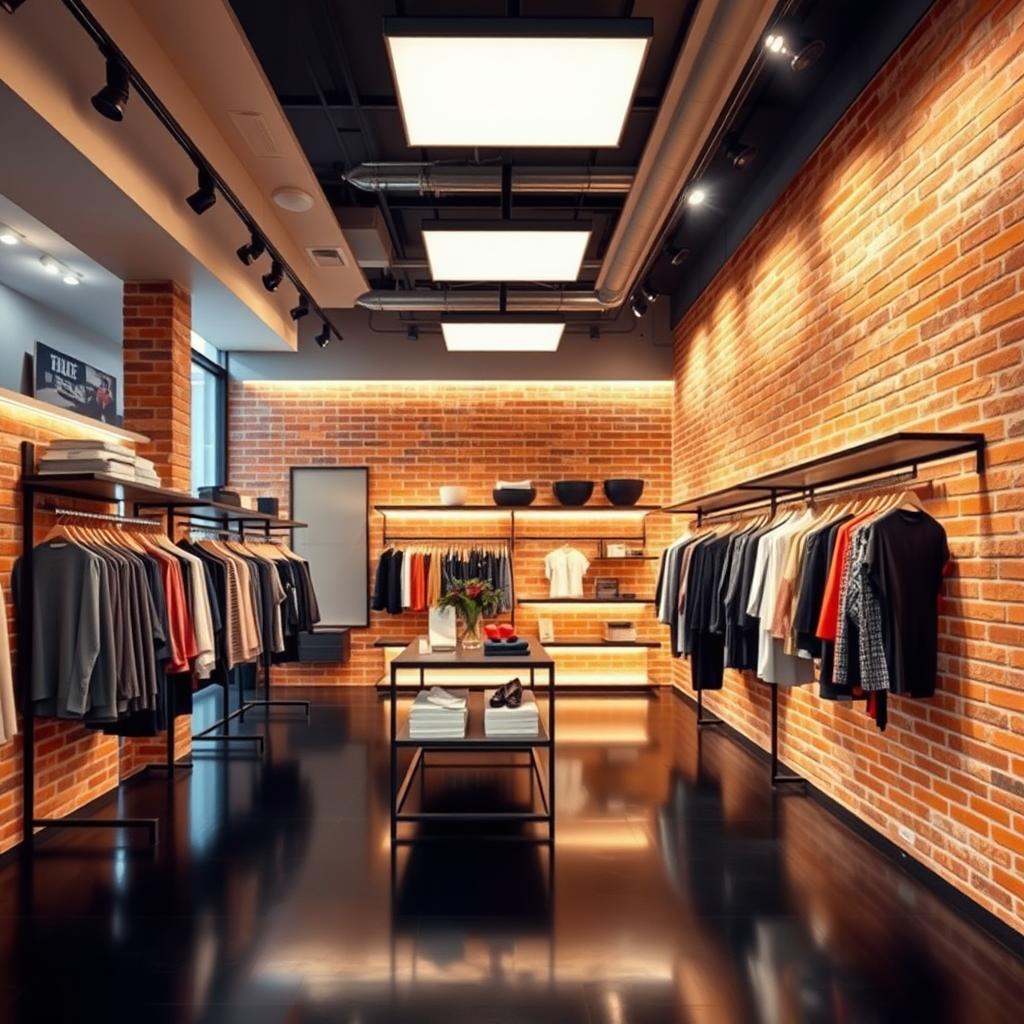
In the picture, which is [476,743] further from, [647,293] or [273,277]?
[647,293]

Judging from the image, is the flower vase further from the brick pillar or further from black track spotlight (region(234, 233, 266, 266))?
black track spotlight (region(234, 233, 266, 266))

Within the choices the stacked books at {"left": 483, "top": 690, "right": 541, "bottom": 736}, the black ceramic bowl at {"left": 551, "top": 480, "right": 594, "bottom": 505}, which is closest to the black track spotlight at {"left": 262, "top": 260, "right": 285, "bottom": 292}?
the black ceramic bowl at {"left": 551, "top": 480, "right": 594, "bottom": 505}

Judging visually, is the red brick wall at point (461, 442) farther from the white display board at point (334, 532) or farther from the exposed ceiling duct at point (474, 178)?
the exposed ceiling duct at point (474, 178)

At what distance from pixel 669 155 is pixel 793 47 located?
1.09 metres

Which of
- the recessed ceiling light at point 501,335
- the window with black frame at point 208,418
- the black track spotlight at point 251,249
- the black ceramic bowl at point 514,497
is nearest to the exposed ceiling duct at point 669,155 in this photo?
the recessed ceiling light at point 501,335

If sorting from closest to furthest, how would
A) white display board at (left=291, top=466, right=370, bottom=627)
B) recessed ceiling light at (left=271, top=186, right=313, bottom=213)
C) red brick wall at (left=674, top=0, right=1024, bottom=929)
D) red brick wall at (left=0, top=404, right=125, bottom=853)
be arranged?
red brick wall at (left=674, top=0, right=1024, bottom=929)
red brick wall at (left=0, top=404, right=125, bottom=853)
recessed ceiling light at (left=271, top=186, right=313, bottom=213)
white display board at (left=291, top=466, right=370, bottom=627)

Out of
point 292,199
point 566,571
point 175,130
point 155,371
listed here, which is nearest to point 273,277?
point 292,199

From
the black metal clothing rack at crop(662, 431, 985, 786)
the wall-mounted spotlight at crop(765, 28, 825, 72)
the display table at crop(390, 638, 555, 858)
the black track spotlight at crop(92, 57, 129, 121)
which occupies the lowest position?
the display table at crop(390, 638, 555, 858)

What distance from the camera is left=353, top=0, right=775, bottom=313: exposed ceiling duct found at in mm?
3381

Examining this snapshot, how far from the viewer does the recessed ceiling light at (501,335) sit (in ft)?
21.9

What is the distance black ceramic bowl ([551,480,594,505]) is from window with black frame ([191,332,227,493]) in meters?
3.56

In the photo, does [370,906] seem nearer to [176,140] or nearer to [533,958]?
[533,958]

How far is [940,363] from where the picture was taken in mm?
3316

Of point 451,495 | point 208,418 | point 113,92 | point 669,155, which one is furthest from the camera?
point 208,418
